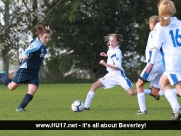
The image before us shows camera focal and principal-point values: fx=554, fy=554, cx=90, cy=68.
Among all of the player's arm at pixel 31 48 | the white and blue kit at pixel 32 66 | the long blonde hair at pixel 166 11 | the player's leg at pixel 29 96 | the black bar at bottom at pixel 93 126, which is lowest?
the black bar at bottom at pixel 93 126

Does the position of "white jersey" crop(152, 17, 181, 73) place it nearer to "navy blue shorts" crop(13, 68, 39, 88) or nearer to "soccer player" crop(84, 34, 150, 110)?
"soccer player" crop(84, 34, 150, 110)

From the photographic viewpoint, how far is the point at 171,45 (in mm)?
8797

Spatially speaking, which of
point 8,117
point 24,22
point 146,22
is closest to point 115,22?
point 146,22

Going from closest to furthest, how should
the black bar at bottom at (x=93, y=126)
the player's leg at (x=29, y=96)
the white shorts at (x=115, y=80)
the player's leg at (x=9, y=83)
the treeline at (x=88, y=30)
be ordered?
the black bar at bottom at (x=93, y=126)
the player's leg at (x=29, y=96)
the player's leg at (x=9, y=83)
the white shorts at (x=115, y=80)
the treeline at (x=88, y=30)

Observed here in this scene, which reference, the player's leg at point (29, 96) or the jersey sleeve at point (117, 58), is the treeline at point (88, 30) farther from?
the player's leg at point (29, 96)

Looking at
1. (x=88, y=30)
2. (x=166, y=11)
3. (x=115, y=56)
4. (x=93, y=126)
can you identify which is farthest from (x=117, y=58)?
(x=88, y=30)

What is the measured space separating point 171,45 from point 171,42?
0.05 metres

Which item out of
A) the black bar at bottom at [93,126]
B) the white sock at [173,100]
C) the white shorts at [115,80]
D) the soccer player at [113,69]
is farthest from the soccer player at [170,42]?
the white shorts at [115,80]

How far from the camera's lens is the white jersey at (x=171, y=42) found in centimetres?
874

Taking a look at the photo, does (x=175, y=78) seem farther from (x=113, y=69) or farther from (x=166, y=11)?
(x=113, y=69)

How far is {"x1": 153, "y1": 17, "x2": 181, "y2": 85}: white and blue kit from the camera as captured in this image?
8.74m

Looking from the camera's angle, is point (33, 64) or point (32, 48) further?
point (33, 64)

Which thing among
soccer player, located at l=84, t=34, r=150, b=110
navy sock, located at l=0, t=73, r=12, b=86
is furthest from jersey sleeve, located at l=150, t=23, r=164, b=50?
navy sock, located at l=0, t=73, r=12, b=86

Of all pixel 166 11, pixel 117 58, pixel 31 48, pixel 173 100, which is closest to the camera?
pixel 166 11
